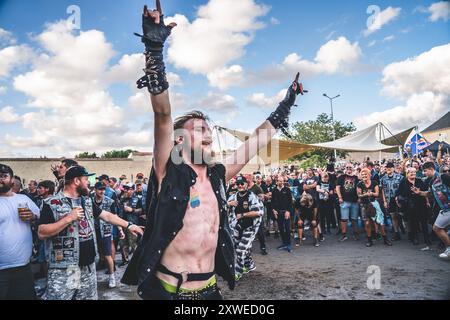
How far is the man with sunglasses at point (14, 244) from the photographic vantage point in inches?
143

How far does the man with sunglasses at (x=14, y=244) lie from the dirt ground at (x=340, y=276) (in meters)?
1.86

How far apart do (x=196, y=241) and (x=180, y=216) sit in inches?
8.5

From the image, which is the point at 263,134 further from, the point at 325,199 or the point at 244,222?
the point at 325,199

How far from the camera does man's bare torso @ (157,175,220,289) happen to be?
213 cm

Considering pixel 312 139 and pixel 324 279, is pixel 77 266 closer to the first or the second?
pixel 324 279

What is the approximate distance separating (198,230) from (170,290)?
16.4 inches

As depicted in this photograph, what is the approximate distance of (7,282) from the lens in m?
3.62

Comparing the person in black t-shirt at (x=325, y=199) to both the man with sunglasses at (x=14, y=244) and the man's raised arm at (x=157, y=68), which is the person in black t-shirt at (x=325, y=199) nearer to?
the man with sunglasses at (x=14, y=244)

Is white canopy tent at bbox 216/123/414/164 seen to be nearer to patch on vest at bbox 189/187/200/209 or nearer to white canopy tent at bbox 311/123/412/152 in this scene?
white canopy tent at bbox 311/123/412/152

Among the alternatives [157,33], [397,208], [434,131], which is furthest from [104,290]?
[434,131]

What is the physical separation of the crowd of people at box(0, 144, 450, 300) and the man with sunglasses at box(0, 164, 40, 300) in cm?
1

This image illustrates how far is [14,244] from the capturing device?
12.2 feet

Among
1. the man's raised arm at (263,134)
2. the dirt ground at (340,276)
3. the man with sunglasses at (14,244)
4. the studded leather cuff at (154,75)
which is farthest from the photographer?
the dirt ground at (340,276)

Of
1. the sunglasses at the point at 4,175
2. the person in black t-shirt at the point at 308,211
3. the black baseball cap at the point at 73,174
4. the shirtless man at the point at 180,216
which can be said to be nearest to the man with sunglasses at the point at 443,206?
the person in black t-shirt at the point at 308,211
